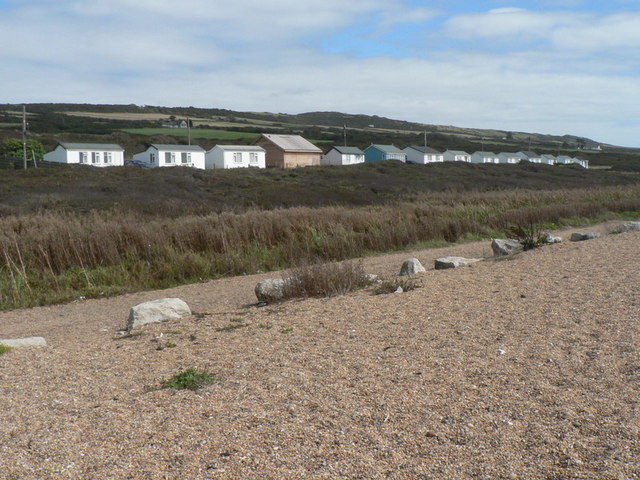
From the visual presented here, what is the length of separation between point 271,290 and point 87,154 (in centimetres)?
5650

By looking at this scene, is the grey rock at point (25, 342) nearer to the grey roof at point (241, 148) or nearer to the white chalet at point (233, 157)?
the white chalet at point (233, 157)

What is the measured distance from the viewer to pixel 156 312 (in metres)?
7.59

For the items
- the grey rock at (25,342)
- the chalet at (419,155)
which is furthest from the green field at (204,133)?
the grey rock at (25,342)

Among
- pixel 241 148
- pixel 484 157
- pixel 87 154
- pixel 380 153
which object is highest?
pixel 241 148

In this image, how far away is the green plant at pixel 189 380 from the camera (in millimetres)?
4719

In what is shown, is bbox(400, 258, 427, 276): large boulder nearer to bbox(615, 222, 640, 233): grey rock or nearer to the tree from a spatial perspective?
bbox(615, 222, 640, 233): grey rock

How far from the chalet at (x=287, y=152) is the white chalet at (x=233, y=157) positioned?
2983mm

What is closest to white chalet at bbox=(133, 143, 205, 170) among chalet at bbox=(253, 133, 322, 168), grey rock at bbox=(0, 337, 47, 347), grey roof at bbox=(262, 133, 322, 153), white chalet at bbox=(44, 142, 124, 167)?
white chalet at bbox=(44, 142, 124, 167)

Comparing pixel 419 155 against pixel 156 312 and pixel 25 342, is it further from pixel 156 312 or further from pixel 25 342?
pixel 25 342

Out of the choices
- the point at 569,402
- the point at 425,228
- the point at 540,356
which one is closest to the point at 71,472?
the point at 569,402

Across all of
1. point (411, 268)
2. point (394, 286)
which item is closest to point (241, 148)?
point (411, 268)

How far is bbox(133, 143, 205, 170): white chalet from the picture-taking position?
60031 mm

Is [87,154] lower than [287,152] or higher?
lower

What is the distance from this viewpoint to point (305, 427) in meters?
3.92
